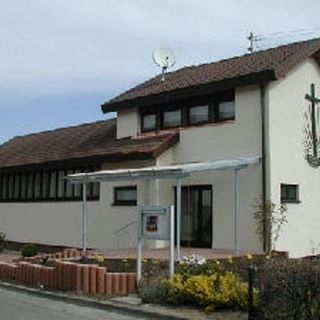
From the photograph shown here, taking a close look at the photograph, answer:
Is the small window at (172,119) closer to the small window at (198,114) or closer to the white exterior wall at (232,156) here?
the small window at (198,114)

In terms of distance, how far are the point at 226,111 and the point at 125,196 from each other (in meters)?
4.98

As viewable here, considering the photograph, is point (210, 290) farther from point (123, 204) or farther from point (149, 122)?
point (149, 122)

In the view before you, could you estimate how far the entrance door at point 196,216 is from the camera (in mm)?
23734

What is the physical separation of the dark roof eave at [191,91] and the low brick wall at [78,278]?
338 inches

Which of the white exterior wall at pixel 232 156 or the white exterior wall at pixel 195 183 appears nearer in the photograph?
the white exterior wall at pixel 232 156

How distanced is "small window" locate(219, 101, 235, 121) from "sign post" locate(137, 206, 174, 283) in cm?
844

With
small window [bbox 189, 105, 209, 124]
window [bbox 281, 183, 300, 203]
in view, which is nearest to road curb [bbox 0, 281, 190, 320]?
window [bbox 281, 183, 300, 203]

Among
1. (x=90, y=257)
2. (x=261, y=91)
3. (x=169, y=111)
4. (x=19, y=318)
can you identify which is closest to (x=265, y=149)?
(x=261, y=91)

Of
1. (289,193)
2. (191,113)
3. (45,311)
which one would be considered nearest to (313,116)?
(289,193)

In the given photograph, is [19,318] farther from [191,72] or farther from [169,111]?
[191,72]

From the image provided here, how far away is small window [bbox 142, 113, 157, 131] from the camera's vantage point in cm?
2637

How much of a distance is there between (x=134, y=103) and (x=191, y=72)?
2825 mm

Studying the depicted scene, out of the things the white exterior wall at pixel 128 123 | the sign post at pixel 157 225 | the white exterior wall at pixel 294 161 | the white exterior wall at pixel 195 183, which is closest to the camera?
the sign post at pixel 157 225

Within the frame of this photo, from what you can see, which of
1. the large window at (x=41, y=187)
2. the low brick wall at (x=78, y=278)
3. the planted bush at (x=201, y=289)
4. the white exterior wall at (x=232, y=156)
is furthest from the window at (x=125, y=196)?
the planted bush at (x=201, y=289)
